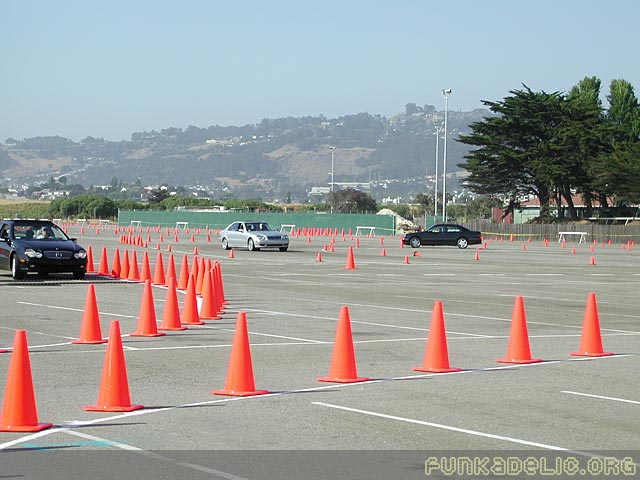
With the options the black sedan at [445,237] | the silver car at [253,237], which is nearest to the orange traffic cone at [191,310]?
the silver car at [253,237]

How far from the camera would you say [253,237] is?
170 ft

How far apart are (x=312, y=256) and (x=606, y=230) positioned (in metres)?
34.9

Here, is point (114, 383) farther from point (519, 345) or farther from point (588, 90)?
point (588, 90)

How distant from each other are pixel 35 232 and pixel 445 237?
33.9 meters

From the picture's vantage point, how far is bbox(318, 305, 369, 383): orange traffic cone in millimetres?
12383

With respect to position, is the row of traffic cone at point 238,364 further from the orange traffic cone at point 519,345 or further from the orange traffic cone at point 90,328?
the orange traffic cone at point 90,328

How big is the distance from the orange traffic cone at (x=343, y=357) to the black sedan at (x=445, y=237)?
157ft

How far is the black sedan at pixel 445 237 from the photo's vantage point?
60375 mm

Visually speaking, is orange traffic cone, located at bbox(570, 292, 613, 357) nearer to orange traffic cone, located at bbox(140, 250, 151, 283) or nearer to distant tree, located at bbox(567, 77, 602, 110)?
orange traffic cone, located at bbox(140, 250, 151, 283)

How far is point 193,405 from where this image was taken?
11.0 metres

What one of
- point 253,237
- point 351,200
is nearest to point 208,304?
point 253,237
